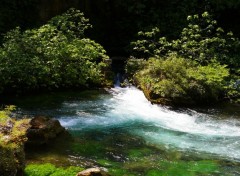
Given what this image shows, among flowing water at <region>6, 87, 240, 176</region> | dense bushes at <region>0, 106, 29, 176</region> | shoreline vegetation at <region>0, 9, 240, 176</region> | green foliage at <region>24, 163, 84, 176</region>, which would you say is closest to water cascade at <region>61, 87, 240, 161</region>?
flowing water at <region>6, 87, 240, 176</region>

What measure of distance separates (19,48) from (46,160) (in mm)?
7603

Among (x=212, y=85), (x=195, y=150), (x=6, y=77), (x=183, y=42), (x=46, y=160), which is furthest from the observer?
(x=183, y=42)

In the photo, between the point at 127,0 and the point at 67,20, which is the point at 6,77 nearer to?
the point at 67,20

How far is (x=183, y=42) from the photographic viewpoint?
1997cm

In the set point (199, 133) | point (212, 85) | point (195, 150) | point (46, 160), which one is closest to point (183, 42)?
point (212, 85)

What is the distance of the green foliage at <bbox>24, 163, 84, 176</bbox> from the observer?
30.6 ft

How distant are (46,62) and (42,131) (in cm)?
601

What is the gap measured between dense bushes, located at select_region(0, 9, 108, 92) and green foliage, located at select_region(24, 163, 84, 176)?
6653 millimetres

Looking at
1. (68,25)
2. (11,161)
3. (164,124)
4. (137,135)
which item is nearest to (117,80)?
(68,25)

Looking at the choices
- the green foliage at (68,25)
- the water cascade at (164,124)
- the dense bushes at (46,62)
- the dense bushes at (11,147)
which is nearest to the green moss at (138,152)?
the water cascade at (164,124)

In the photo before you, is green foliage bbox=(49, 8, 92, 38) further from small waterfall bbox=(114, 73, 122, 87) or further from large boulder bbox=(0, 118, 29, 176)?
large boulder bbox=(0, 118, 29, 176)

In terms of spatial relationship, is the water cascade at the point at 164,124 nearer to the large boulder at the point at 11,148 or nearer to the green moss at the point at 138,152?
the green moss at the point at 138,152

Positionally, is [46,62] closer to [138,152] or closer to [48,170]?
[138,152]

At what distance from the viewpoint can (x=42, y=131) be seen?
444 inches
